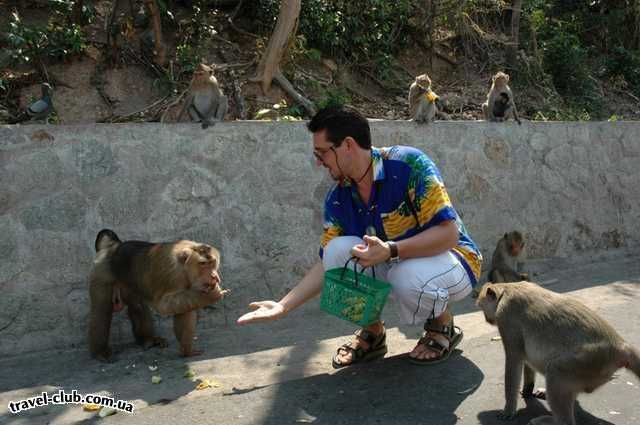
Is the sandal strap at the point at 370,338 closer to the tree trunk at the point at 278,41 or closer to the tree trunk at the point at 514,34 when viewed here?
the tree trunk at the point at 278,41

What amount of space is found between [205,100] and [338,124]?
3.50m

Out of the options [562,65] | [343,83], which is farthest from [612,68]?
[343,83]

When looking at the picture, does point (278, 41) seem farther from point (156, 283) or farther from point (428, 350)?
point (428, 350)

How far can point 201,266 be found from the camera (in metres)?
3.76

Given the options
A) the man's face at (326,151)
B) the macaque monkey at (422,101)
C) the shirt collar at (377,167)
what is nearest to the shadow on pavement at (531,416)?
the shirt collar at (377,167)

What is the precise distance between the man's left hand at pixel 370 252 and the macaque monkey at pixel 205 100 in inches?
138

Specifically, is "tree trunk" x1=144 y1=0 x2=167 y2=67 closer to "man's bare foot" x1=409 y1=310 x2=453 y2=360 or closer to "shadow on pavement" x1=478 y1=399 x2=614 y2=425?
"man's bare foot" x1=409 y1=310 x2=453 y2=360

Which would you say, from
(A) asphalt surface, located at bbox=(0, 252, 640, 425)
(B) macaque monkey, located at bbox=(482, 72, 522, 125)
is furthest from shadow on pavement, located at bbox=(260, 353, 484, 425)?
(B) macaque monkey, located at bbox=(482, 72, 522, 125)

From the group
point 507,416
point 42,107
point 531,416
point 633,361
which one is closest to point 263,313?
point 507,416

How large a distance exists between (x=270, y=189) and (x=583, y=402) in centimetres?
259

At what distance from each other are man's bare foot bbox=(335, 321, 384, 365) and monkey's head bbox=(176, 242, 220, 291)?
89 cm

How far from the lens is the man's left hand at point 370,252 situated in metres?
2.72

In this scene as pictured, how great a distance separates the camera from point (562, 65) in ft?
37.0

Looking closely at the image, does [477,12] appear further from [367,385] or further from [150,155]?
[367,385]
